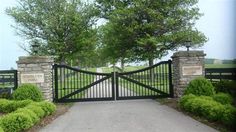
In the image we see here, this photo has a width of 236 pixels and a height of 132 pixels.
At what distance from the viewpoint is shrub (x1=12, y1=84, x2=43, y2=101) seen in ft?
35.4

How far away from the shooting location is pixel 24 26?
93.8 feet

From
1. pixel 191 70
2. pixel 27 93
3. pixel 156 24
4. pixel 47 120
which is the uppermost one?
pixel 156 24

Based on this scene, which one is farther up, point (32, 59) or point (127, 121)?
point (32, 59)

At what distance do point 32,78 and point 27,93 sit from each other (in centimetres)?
84

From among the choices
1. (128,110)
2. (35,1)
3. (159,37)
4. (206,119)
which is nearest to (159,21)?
(159,37)

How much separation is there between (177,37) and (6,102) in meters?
16.4

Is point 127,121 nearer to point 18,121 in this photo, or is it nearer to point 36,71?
point 18,121

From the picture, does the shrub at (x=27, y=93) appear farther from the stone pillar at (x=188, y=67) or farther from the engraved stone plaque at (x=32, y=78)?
the stone pillar at (x=188, y=67)

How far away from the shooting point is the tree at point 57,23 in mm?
27219

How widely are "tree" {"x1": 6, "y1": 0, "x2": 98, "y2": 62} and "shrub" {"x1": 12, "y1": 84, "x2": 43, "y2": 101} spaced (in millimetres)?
16003

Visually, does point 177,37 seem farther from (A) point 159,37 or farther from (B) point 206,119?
(B) point 206,119

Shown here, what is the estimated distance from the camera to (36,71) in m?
11.7

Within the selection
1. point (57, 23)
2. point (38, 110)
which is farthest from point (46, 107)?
point (57, 23)

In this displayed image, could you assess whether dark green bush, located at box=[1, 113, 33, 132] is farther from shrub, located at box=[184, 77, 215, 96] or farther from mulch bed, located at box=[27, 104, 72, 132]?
shrub, located at box=[184, 77, 215, 96]
